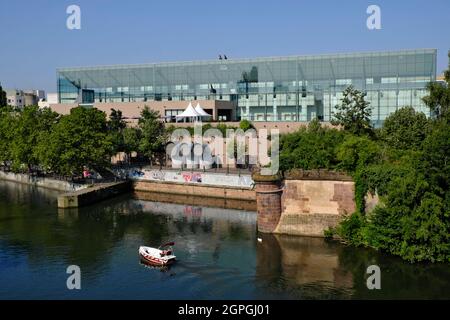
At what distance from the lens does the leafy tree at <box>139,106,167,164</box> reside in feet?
296

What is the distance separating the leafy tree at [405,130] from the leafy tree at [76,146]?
40.9 meters

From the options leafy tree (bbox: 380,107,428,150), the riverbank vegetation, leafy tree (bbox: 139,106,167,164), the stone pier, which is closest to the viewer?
the riverbank vegetation

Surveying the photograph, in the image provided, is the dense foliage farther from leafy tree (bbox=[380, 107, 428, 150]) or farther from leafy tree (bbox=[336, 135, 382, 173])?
leafy tree (bbox=[336, 135, 382, 173])

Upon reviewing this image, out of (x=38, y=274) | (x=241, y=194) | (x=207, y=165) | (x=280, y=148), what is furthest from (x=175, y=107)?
(x=38, y=274)

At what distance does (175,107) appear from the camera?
353 feet

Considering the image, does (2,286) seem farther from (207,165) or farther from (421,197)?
(207,165)

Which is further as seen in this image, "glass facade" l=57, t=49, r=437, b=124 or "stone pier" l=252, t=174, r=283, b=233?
"glass facade" l=57, t=49, r=437, b=124

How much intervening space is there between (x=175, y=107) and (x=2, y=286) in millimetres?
70322

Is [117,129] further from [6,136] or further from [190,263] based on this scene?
[190,263]

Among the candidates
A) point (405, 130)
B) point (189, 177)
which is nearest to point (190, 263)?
point (405, 130)

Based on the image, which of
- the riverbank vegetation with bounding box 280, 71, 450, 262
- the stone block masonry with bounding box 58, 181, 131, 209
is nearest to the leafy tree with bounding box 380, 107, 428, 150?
the riverbank vegetation with bounding box 280, 71, 450, 262

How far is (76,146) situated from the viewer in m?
80.1

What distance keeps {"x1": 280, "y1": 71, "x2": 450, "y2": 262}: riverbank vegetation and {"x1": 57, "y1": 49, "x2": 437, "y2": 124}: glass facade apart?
35707mm

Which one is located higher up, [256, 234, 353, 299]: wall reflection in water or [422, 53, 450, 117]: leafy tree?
[422, 53, 450, 117]: leafy tree
